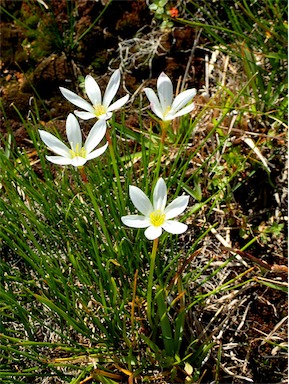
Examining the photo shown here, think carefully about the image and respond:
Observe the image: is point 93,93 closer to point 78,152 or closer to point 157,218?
point 78,152

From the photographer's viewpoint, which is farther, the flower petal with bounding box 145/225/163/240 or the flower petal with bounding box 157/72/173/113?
the flower petal with bounding box 157/72/173/113

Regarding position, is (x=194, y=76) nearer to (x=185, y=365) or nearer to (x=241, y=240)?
(x=241, y=240)

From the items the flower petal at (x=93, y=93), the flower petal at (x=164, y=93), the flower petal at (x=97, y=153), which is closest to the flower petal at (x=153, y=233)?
the flower petal at (x=97, y=153)

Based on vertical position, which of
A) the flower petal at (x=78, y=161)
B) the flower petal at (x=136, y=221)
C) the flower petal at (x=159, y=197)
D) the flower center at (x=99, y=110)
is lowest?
the flower petal at (x=136, y=221)

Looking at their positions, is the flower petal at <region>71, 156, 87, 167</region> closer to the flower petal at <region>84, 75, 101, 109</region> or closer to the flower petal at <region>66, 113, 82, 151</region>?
the flower petal at <region>66, 113, 82, 151</region>

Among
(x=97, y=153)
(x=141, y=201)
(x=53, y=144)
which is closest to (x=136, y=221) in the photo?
(x=141, y=201)

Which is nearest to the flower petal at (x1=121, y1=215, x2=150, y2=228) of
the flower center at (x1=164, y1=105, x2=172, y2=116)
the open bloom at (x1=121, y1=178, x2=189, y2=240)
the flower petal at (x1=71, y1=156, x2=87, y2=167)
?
the open bloom at (x1=121, y1=178, x2=189, y2=240)

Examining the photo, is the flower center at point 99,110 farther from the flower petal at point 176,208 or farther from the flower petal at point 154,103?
the flower petal at point 176,208

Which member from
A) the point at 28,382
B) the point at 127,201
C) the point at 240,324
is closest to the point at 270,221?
the point at 240,324

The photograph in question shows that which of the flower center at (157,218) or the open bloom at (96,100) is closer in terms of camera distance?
the flower center at (157,218)
